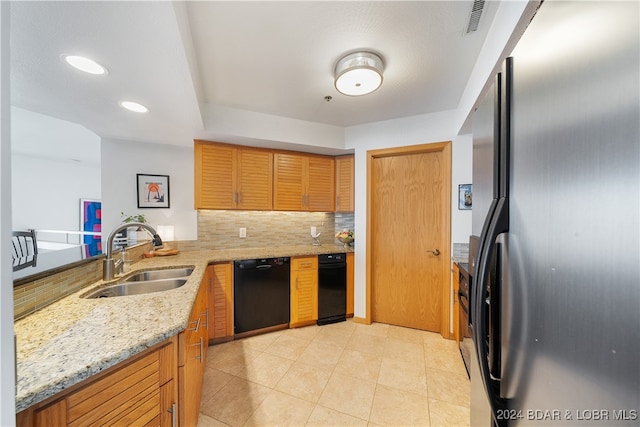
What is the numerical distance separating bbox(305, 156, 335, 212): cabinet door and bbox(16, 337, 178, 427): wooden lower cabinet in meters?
2.27

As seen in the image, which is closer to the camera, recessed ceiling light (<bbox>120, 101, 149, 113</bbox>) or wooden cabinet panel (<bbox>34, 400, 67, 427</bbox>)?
wooden cabinet panel (<bbox>34, 400, 67, 427</bbox>)

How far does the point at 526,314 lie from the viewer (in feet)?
1.69

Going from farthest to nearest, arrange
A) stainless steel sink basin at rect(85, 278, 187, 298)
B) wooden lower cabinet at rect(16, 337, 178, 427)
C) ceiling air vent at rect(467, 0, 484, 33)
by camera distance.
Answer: stainless steel sink basin at rect(85, 278, 187, 298)
ceiling air vent at rect(467, 0, 484, 33)
wooden lower cabinet at rect(16, 337, 178, 427)

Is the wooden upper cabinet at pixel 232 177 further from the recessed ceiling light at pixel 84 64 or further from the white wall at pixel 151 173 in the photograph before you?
the recessed ceiling light at pixel 84 64

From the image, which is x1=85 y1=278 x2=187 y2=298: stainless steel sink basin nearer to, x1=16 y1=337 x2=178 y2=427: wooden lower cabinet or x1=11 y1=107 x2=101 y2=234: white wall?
x1=16 y1=337 x2=178 y2=427: wooden lower cabinet

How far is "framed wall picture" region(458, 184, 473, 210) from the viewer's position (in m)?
2.50

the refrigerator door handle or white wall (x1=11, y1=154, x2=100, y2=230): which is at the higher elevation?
A: white wall (x1=11, y1=154, x2=100, y2=230)

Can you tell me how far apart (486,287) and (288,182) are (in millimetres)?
2604

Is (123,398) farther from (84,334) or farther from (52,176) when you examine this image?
(52,176)

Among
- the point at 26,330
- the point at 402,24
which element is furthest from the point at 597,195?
the point at 26,330

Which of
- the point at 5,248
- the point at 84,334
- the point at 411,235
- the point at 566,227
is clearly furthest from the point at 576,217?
the point at 411,235

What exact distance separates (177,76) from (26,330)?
146 centimetres

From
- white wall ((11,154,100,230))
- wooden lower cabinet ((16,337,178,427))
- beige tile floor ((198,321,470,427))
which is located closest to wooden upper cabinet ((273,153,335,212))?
beige tile floor ((198,321,470,427))

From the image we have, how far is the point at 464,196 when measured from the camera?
8.27ft
